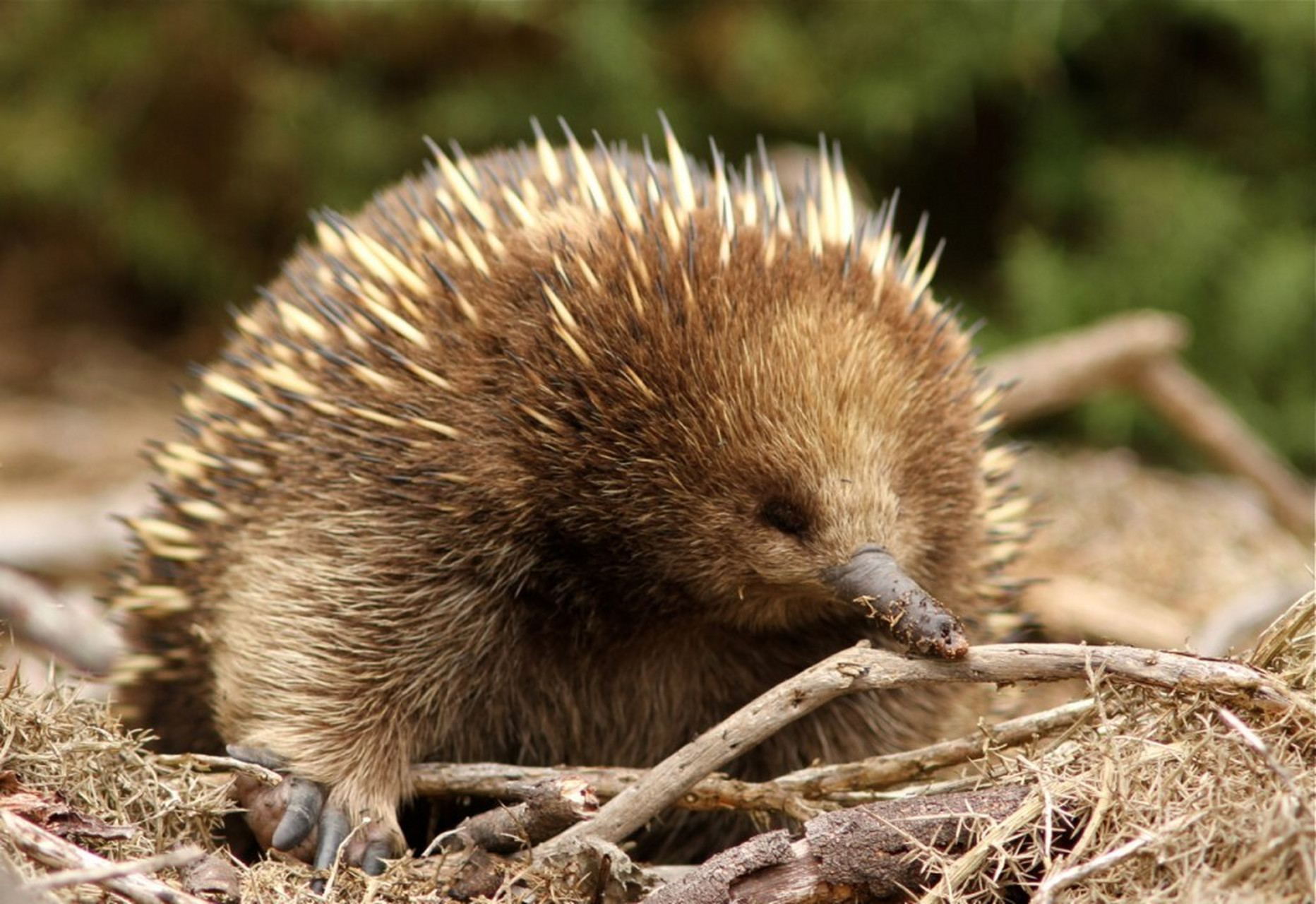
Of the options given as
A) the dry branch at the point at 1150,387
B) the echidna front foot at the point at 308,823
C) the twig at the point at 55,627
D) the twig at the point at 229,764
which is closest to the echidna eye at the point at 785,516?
the echidna front foot at the point at 308,823

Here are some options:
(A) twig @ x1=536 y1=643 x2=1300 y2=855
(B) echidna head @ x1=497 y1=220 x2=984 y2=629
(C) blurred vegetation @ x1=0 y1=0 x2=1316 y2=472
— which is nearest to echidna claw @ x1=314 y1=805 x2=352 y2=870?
(A) twig @ x1=536 y1=643 x2=1300 y2=855

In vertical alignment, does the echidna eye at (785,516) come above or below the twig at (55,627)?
below

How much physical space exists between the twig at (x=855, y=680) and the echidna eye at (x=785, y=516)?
24 centimetres

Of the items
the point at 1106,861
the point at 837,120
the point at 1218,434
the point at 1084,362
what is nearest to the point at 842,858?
the point at 1106,861

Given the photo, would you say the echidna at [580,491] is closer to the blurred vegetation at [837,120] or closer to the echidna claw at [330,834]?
the echidna claw at [330,834]

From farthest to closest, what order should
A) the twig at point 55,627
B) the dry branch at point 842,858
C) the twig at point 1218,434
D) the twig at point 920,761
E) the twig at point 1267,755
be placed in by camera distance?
the twig at point 1218,434 → the twig at point 55,627 → the twig at point 920,761 → the dry branch at point 842,858 → the twig at point 1267,755

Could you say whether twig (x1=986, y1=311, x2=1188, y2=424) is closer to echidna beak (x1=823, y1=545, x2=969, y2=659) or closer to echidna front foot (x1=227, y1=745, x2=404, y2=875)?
echidna beak (x1=823, y1=545, x2=969, y2=659)

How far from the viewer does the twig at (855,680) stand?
2.18 m

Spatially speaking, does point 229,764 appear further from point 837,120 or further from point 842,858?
point 837,120

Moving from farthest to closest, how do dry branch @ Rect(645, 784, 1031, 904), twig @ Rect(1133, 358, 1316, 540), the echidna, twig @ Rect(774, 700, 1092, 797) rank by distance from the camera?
twig @ Rect(1133, 358, 1316, 540), the echidna, twig @ Rect(774, 700, 1092, 797), dry branch @ Rect(645, 784, 1031, 904)

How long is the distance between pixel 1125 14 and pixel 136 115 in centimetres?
437

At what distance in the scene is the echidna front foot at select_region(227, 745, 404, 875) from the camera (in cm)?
252

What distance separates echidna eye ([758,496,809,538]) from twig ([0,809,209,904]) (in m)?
1.06

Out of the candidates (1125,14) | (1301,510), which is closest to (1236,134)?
(1125,14)
